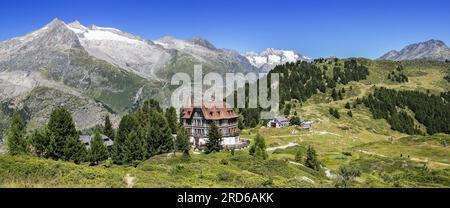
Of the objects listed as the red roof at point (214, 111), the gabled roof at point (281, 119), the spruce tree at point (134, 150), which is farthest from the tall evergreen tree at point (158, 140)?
the gabled roof at point (281, 119)

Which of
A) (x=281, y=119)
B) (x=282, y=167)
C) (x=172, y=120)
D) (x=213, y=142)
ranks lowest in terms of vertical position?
(x=282, y=167)

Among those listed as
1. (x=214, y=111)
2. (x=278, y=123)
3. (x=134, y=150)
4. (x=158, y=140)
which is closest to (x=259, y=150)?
(x=158, y=140)

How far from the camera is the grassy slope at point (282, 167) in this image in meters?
41.3

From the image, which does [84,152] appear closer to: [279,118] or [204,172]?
[204,172]

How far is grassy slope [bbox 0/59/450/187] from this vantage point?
41.3 meters

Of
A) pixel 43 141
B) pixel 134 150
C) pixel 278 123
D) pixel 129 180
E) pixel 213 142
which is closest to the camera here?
pixel 129 180

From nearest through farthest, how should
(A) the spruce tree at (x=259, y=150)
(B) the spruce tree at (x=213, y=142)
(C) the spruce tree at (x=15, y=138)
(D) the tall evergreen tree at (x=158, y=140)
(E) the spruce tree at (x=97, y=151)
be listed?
1. (C) the spruce tree at (x=15, y=138)
2. (E) the spruce tree at (x=97, y=151)
3. (D) the tall evergreen tree at (x=158, y=140)
4. (A) the spruce tree at (x=259, y=150)
5. (B) the spruce tree at (x=213, y=142)

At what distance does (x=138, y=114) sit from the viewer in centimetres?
13838

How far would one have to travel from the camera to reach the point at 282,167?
71.8 metres

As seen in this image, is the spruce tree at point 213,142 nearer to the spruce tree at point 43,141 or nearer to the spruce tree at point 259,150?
the spruce tree at point 259,150

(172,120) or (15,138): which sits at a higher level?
(172,120)

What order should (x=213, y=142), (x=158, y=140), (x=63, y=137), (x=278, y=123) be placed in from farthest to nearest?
1. (x=278, y=123)
2. (x=213, y=142)
3. (x=158, y=140)
4. (x=63, y=137)

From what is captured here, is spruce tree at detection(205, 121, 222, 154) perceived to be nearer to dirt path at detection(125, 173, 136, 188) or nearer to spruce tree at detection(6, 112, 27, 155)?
spruce tree at detection(6, 112, 27, 155)

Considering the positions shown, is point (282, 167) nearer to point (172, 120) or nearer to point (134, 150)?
point (134, 150)
